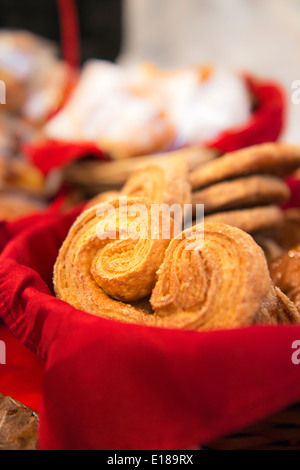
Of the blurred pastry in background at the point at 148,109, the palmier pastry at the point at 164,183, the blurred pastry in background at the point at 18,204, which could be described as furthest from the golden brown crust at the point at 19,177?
the palmier pastry at the point at 164,183

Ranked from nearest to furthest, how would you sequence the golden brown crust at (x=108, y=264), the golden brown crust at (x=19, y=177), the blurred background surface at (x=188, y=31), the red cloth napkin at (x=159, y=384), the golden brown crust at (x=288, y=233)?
the red cloth napkin at (x=159, y=384) < the golden brown crust at (x=108, y=264) < the golden brown crust at (x=288, y=233) < the golden brown crust at (x=19, y=177) < the blurred background surface at (x=188, y=31)

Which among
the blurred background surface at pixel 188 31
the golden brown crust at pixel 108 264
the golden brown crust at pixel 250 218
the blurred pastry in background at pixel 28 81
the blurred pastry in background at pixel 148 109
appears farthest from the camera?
the blurred background surface at pixel 188 31

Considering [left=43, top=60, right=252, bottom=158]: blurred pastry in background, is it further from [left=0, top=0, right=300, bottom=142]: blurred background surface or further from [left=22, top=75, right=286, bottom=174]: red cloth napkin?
[left=0, top=0, right=300, bottom=142]: blurred background surface

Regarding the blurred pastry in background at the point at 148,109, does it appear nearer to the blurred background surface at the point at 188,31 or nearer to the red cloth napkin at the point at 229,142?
the red cloth napkin at the point at 229,142

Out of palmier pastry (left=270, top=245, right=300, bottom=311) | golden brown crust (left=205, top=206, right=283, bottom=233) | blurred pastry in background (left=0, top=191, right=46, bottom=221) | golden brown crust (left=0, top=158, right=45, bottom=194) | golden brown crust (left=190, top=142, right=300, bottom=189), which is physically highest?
golden brown crust (left=190, top=142, right=300, bottom=189)

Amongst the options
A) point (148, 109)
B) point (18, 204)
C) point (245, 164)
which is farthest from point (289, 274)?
point (18, 204)

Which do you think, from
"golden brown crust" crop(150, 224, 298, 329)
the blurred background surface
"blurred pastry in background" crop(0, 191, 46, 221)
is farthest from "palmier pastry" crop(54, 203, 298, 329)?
the blurred background surface

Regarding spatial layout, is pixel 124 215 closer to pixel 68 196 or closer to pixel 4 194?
pixel 68 196

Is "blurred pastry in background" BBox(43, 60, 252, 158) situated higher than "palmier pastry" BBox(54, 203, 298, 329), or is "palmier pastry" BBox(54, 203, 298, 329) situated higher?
"blurred pastry in background" BBox(43, 60, 252, 158)
